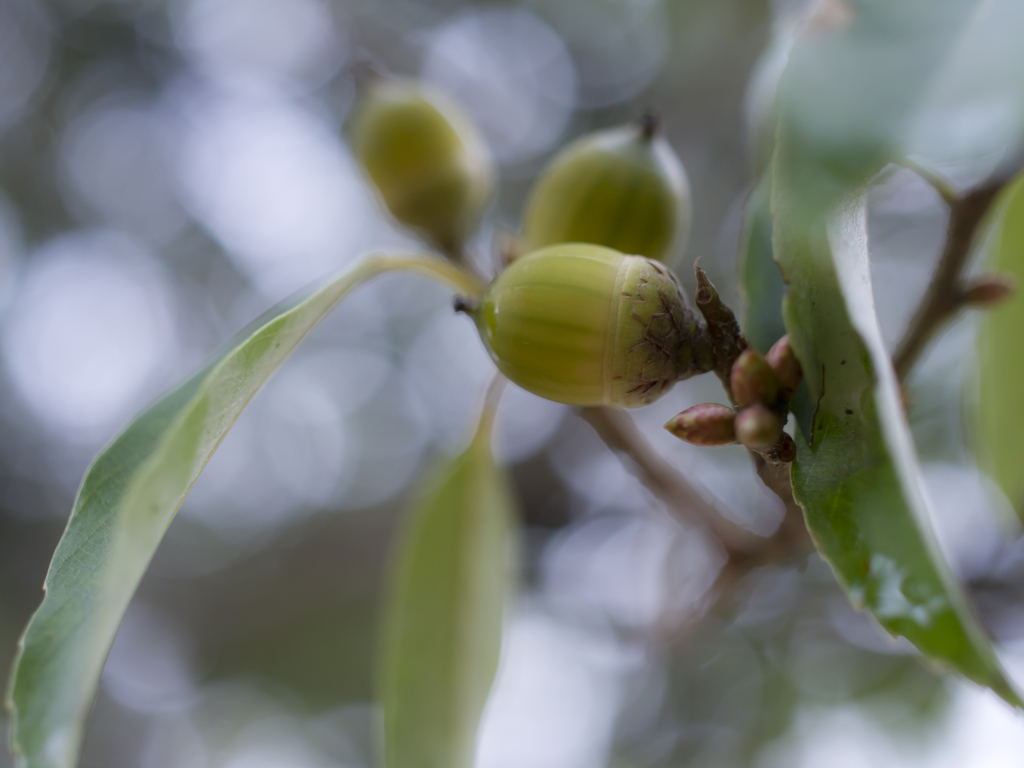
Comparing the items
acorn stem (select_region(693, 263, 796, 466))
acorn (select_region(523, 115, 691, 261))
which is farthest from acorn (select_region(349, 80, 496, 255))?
acorn stem (select_region(693, 263, 796, 466))

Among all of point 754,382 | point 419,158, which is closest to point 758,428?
point 754,382

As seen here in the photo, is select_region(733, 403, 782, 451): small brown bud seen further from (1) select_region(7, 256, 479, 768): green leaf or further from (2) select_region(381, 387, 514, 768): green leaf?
(2) select_region(381, 387, 514, 768): green leaf

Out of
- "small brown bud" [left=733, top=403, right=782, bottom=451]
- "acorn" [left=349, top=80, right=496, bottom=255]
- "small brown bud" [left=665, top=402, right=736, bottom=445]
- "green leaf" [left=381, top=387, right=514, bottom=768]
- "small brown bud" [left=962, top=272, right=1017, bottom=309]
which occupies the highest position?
"acorn" [left=349, top=80, right=496, bottom=255]

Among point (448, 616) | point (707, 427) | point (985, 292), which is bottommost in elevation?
point (448, 616)

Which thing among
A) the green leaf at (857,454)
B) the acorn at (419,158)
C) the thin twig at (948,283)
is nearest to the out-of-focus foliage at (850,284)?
the green leaf at (857,454)

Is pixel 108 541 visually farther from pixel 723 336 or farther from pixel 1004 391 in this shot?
pixel 1004 391

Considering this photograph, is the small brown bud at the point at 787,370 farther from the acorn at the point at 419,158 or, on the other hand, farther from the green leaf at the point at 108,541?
the acorn at the point at 419,158
